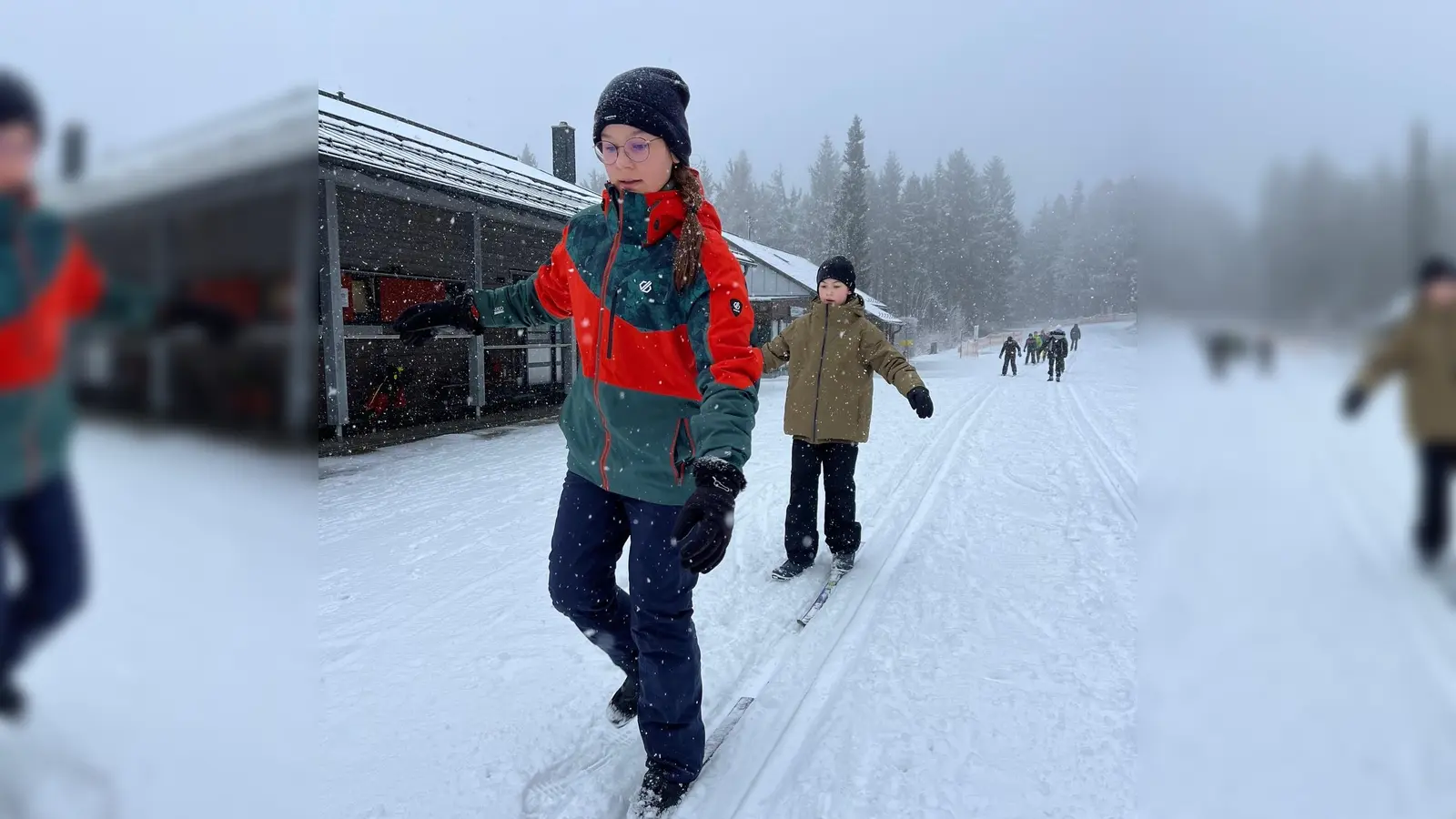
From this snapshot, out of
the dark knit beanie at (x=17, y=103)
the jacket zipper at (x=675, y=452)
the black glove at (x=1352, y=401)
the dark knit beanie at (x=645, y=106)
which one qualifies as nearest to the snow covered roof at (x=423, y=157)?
the dark knit beanie at (x=645, y=106)

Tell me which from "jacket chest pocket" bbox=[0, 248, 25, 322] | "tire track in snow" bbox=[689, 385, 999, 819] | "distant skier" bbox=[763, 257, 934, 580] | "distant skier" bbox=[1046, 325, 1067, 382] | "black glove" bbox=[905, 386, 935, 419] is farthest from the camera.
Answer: "distant skier" bbox=[1046, 325, 1067, 382]

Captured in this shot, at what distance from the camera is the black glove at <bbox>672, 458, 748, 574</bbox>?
70.6 inches

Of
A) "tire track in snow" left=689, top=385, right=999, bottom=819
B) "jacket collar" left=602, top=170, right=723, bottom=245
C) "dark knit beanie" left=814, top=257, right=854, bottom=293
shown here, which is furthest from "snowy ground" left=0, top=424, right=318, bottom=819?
"dark knit beanie" left=814, top=257, right=854, bottom=293

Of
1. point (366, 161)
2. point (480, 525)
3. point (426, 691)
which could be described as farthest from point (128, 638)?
point (366, 161)

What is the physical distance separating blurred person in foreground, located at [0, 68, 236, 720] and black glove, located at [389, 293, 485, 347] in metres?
2.01

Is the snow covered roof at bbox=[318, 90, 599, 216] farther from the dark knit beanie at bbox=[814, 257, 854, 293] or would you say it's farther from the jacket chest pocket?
the jacket chest pocket

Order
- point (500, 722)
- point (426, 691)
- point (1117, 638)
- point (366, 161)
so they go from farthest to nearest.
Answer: point (366, 161) → point (1117, 638) → point (426, 691) → point (500, 722)

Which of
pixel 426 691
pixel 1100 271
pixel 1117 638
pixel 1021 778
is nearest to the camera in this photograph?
pixel 1100 271

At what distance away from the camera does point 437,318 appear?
2.40 meters

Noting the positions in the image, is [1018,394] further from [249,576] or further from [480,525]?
[249,576]

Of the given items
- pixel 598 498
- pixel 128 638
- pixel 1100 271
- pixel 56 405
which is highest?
pixel 1100 271

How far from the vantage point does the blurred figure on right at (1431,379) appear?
0.45 metres

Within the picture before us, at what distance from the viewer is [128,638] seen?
0.49 m

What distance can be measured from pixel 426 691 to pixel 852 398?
8.11 feet
